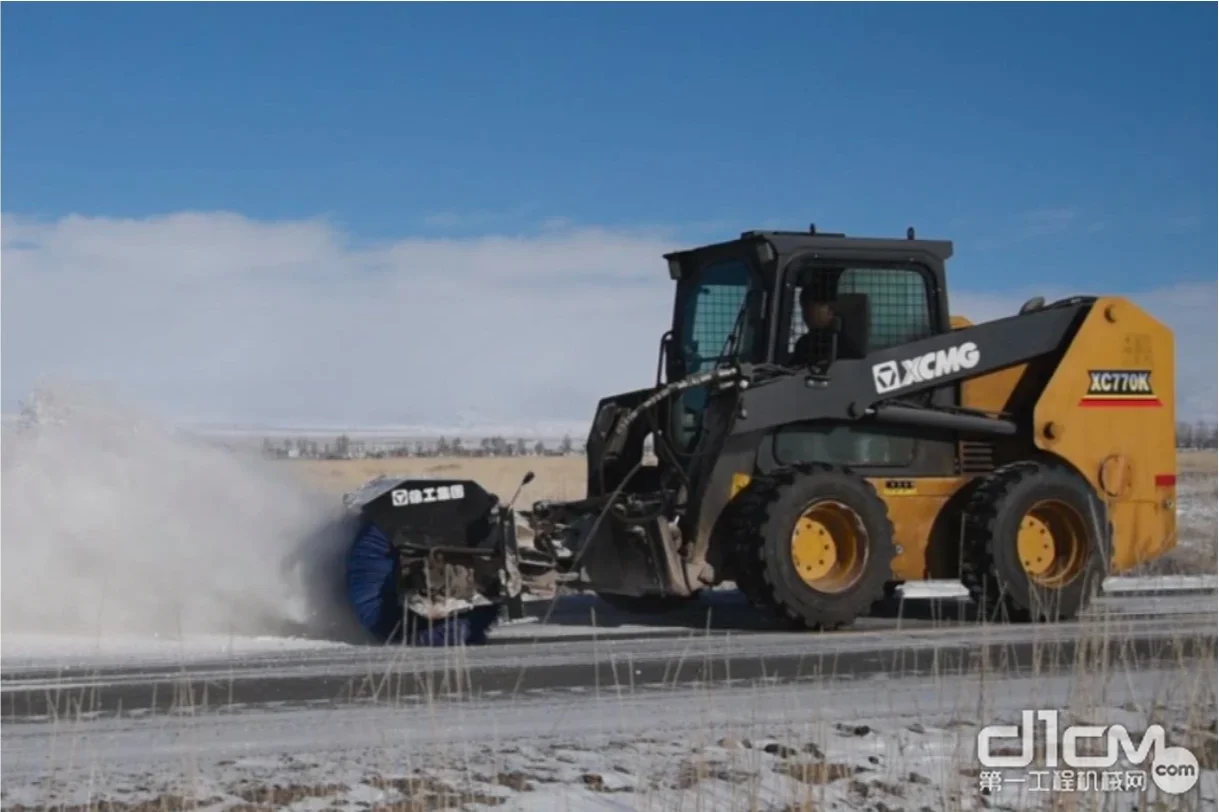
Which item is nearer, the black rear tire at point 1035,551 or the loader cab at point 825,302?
the black rear tire at point 1035,551

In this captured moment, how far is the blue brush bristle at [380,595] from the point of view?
34.0 feet

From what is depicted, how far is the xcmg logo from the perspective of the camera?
11523mm

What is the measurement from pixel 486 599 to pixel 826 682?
2.74 meters

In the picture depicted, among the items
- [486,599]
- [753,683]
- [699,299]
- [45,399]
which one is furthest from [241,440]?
[753,683]

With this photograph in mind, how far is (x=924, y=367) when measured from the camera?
11.7 m

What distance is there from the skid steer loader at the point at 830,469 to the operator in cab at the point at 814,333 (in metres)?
0.02

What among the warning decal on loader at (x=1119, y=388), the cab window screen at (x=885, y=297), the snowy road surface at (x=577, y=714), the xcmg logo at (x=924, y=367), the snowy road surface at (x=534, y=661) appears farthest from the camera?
the warning decal on loader at (x=1119, y=388)

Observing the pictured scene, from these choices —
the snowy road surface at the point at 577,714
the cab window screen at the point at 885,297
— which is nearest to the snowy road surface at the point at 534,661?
the snowy road surface at the point at 577,714

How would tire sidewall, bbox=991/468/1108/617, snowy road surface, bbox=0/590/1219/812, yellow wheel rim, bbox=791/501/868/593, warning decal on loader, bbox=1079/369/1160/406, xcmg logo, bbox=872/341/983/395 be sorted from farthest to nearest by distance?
1. warning decal on loader, bbox=1079/369/1160/406
2. xcmg logo, bbox=872/341/983/395
3. tire sidewall, bbox=991/468/1108/617
4. yellow wheel rim, bbox=791/501/868/593
5. snowy road surface, bbox=0/590/1219/812

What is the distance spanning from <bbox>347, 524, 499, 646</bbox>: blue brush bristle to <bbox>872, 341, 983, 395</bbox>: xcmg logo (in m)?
3.59

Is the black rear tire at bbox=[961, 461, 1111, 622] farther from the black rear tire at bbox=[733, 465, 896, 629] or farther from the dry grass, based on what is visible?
the dry grass

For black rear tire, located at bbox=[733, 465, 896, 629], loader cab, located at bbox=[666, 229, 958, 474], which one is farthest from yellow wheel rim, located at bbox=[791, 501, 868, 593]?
loader cab, located at bbox=[666, 229, 958, 474]

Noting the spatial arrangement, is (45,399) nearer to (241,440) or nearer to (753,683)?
(241,440)

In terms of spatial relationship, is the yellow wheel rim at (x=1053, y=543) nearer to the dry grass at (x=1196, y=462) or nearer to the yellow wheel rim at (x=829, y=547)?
the yellow wheel rim at (x=829, y=547)
